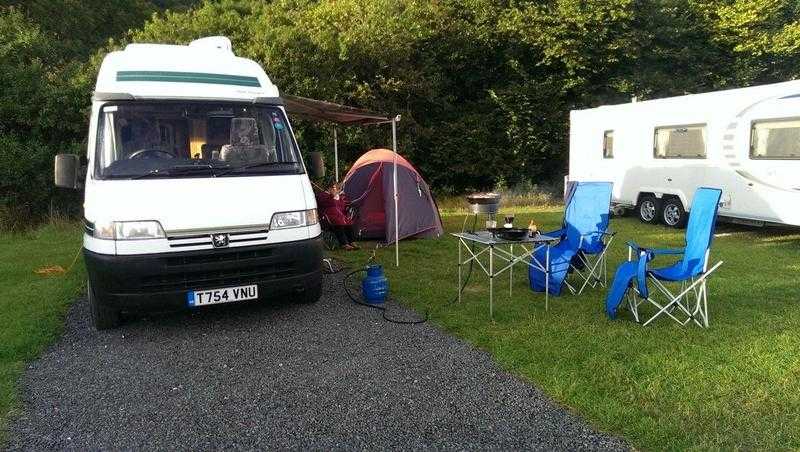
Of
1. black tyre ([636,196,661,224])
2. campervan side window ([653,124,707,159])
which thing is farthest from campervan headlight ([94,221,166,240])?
black tyre ([636,196,661,224])

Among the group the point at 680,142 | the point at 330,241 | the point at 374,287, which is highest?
the point at 680,142

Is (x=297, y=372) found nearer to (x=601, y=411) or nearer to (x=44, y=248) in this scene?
(x=601, y=411)

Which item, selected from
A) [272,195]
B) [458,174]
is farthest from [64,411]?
[458,174]

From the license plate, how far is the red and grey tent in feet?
16.1

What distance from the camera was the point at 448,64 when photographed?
16953 mm

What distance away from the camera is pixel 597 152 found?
13250mm

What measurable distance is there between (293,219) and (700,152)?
869 cm

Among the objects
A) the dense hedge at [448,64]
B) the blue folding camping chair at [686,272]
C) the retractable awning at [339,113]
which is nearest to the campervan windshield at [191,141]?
the retractable awning at [339,113]

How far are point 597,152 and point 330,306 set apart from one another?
30.8ft

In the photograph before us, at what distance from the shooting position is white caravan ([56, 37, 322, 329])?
459 cm

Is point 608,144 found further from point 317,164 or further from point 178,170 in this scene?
point 178,170

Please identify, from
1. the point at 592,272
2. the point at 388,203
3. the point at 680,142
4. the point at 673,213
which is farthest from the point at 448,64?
the point at 592,272

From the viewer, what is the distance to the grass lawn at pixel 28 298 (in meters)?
4.38

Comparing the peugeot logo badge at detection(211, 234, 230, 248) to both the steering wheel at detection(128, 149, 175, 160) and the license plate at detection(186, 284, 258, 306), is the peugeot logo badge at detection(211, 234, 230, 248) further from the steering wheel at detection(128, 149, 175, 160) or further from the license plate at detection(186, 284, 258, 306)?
the steering wheel at detection(128, 149, 175, 160)
